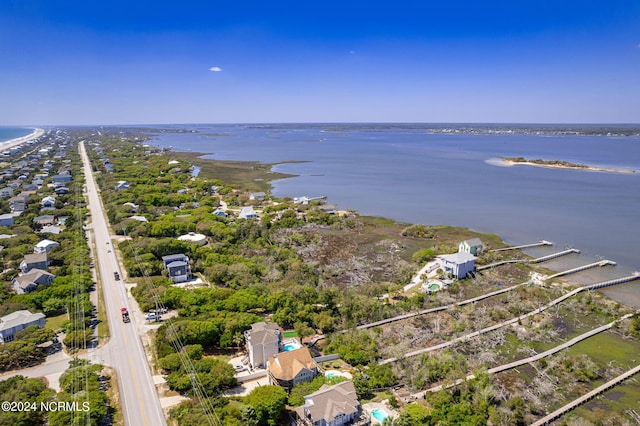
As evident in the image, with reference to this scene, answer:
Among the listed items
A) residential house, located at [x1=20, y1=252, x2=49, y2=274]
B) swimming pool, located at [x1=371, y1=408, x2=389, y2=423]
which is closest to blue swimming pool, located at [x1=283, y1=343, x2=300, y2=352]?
swimming pool, located at [x1=371, y1=408, x2=389, y2=423]

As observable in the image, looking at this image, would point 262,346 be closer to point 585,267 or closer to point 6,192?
point 585,267

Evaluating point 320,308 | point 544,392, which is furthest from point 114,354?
point 544,392

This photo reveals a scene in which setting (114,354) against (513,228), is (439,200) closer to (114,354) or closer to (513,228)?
(513,228)

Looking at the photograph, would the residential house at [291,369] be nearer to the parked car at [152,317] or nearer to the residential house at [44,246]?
the parked car at [152,317]

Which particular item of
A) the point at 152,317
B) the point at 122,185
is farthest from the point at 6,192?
the point at 152,317

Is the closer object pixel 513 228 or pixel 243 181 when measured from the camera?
pixel 513 228

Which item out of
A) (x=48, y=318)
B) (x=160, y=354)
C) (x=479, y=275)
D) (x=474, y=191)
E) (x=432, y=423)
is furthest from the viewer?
(x=474, y=191)

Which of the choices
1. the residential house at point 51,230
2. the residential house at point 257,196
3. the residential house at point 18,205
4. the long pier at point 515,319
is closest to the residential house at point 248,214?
the residential house at point 257,196

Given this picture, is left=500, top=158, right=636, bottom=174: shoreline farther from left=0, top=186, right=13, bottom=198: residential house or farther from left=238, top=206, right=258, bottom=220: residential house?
left=0, top=186, right=13, bottom=198: residential house
